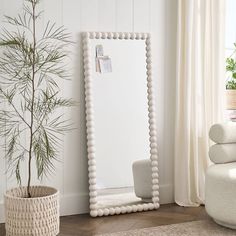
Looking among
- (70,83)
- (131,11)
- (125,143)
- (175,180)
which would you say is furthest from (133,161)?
(131,11)

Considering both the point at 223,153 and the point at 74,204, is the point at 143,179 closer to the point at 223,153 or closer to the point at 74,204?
the point at 74,204

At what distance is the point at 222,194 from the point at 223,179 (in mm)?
103

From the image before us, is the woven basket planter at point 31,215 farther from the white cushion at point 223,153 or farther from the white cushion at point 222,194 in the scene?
the white cushion at point 223,153

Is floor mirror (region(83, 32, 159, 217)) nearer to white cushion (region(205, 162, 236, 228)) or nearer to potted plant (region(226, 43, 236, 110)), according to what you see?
white cushion (region(205, 162, 236, 228))

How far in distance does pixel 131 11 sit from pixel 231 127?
1.22m

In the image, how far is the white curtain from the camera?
4.10m

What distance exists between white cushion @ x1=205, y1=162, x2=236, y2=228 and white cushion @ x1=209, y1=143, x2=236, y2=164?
15 centimetres

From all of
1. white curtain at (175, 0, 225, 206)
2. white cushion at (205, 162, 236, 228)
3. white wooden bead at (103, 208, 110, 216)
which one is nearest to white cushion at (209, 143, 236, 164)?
white cushion at (205, 162, 236, 228)

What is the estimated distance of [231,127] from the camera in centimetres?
374

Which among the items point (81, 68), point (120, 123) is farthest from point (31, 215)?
point (81, 68)

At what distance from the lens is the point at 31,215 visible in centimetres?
315

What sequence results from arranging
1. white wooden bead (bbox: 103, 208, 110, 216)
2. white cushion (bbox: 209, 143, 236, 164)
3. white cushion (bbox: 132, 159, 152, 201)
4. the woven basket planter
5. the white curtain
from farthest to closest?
the white curtain
white cushion (bbox: 132, 159, 152, 201)
white wooden bead (bbox: 103, 208, 110, 216)
white cushion (bbox: 209, 143, 236, 164)
the woven basket planter

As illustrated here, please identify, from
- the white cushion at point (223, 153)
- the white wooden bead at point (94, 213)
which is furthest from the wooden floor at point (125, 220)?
the white cushion at point (223, 153)

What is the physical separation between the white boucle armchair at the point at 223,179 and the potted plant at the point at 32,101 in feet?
3.55
